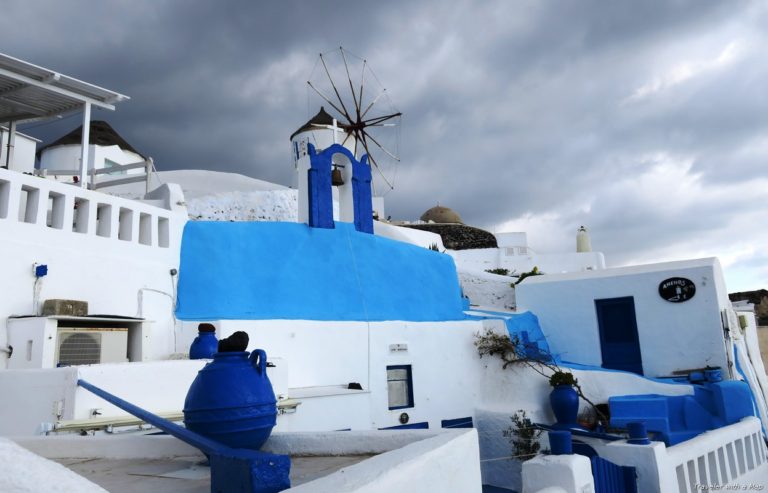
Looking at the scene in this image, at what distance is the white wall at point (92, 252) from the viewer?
783 cm

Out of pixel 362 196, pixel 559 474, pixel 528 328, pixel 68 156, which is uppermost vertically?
pixel 68 156

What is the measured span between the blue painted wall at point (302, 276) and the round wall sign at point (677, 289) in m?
4.83

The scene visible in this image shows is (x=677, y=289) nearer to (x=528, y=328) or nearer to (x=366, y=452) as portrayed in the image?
(x=528, y=328)

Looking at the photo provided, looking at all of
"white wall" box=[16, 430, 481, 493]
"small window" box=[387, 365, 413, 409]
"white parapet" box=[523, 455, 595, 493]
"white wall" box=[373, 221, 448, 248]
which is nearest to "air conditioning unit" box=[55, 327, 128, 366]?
"white wall" box=[16, 430, 481, 493]

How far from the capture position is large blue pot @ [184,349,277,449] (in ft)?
10.4

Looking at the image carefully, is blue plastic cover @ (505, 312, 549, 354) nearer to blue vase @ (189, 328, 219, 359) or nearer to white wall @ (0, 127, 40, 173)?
blue vase @ (189, 328, 219, 359)

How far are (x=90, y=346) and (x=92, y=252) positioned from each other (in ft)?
5.56

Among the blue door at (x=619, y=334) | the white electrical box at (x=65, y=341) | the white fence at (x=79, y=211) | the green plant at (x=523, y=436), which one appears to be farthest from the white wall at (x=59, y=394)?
the blue door at (x=619, y=334)

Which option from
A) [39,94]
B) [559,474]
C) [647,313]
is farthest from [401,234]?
[559,474]

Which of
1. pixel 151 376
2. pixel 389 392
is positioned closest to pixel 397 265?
pixel 389 392

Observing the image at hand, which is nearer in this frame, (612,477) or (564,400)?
(612,477)

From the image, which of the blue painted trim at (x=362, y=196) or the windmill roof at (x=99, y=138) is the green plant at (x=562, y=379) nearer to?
the blue painted trim at (x=362, y=196)

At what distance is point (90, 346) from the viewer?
25.6 feet

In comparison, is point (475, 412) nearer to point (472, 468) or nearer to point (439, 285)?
point (439, 285)
